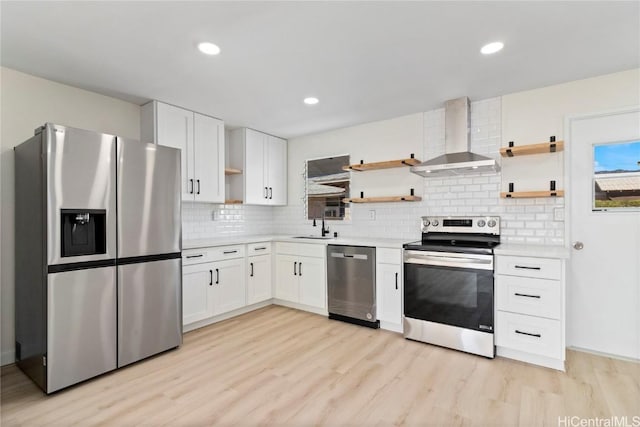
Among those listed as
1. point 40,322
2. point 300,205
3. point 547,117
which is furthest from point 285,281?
point 547,117

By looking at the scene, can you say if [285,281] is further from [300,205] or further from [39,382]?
[39,382]

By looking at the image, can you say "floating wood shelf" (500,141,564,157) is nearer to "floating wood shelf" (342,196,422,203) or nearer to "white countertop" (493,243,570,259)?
"white countertop" (493,243,570,259)

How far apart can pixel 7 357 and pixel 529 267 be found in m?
4.41

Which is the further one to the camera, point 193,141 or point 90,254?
point 193,141

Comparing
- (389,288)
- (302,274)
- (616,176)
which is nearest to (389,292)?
(389,288)

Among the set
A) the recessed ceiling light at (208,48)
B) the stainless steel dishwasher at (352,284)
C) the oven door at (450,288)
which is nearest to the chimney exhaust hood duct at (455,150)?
the oven door at (450,288)

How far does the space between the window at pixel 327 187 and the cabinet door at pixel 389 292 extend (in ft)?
4.01

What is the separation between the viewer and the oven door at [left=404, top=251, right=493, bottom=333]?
282cm

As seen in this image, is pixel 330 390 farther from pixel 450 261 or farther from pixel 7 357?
pixel 7 357

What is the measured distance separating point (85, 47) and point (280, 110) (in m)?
1.89

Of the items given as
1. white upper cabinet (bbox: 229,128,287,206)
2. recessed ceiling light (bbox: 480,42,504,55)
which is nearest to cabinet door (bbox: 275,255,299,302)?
white upper cabinet (bbox: 229,128,287,206)

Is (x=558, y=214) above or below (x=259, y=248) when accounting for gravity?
above

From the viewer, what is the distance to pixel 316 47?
236cm

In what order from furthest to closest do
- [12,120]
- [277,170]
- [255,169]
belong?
[277,170]
[255,169]
[12,120]
